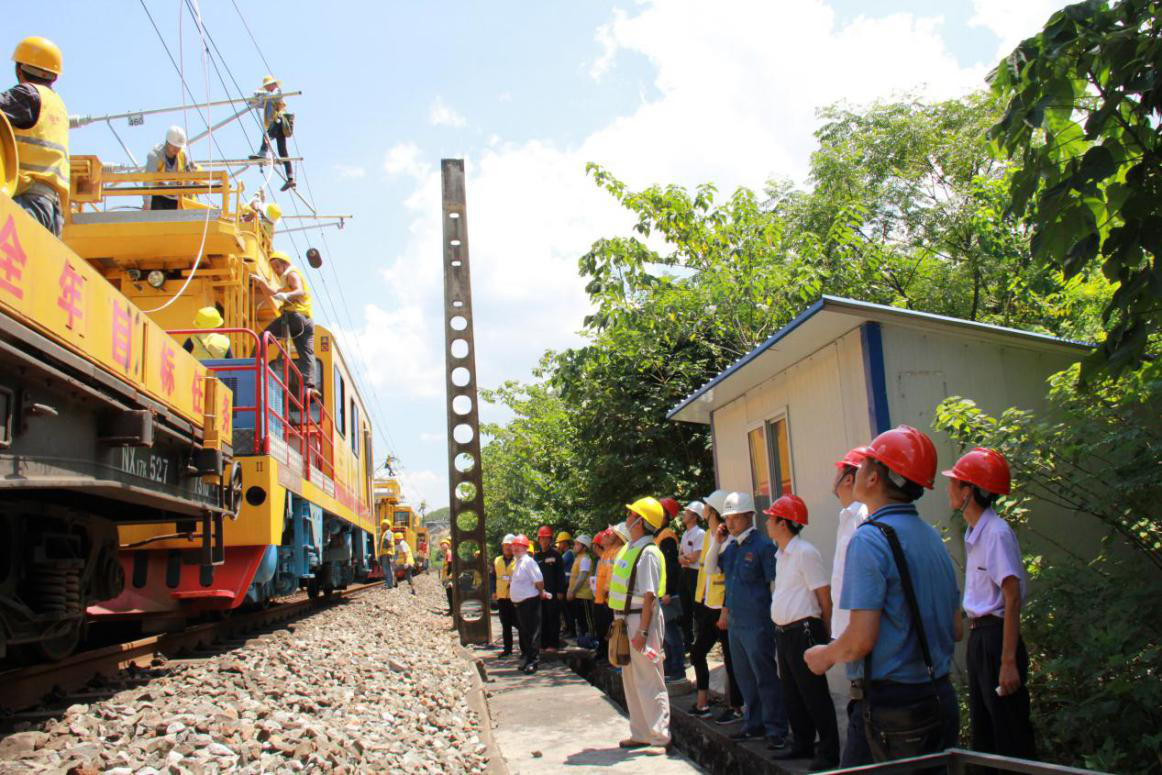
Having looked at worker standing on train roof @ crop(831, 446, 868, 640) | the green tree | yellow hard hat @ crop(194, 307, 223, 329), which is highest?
yellow hard hat @ crop(194, 307, 223, 329)

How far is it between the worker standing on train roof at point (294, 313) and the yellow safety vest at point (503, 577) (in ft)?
15.9

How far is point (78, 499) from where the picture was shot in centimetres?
591

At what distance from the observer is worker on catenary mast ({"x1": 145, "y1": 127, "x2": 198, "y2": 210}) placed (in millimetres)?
10266

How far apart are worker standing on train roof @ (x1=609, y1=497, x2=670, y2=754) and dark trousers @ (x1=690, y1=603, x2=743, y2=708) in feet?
2.12

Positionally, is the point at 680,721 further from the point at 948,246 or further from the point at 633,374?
the point at 948,246

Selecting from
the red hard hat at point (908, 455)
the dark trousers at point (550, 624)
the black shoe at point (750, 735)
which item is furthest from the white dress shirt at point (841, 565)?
the dark trousers at point (550, 624)

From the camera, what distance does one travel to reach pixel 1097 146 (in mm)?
3584

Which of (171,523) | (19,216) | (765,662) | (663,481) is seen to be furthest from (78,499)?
(663,481)

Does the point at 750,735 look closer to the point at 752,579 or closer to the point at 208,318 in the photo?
the point at 752,579

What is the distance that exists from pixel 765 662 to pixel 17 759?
442 cm

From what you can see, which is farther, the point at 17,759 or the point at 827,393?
the point at 827,393

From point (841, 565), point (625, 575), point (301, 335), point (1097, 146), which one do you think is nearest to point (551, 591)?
point (301, 335)

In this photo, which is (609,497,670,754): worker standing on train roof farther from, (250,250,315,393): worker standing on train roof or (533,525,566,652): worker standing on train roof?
(533,525,566,652): worker standing on train roof

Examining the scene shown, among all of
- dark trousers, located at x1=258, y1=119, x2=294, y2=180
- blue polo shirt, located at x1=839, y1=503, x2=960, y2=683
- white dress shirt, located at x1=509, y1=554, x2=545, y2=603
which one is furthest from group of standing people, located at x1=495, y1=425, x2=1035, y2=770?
dark trousers, located at x1=258, y1=119, x2=294, y2=180
